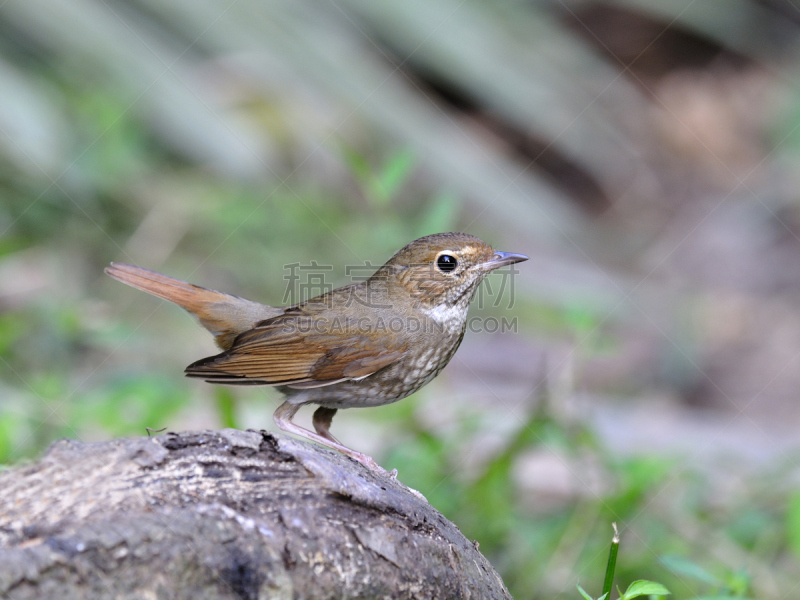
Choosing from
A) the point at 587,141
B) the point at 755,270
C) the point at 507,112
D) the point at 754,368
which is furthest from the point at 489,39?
the point at 754,368

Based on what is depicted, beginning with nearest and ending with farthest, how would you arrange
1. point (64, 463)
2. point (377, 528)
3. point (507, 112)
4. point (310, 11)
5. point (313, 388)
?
point (64, 463), point (377, 528), point (313, 388), point (310, 11), point (507, 112)

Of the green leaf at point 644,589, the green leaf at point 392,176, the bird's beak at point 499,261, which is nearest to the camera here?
the green leaf at point 644,589

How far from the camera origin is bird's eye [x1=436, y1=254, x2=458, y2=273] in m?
3.75

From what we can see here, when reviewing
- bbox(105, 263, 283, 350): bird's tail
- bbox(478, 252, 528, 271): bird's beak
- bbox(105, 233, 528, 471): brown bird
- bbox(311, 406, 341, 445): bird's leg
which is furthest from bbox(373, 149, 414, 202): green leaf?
bbox(311, 406, 341, 445): bird's leg

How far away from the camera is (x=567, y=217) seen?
8656mm

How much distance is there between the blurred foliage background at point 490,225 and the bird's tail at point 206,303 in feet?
0.96

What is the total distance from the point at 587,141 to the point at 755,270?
93.4 inches

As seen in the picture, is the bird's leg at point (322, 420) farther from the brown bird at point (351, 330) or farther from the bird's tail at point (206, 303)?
the bird's tail at point (206, 303)

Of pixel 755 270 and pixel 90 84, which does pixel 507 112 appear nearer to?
pixel 755 270

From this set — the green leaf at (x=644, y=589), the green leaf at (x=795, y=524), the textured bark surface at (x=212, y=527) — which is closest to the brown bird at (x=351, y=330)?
the textured bark surface at (x=212, y=527)

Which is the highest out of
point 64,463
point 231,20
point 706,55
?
point 706,55

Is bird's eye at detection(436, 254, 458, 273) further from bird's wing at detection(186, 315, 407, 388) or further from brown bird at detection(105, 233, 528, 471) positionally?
bird's wing at detection(186, 315, 407, 388)

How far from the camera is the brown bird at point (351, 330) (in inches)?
137

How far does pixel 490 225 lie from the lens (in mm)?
8469
